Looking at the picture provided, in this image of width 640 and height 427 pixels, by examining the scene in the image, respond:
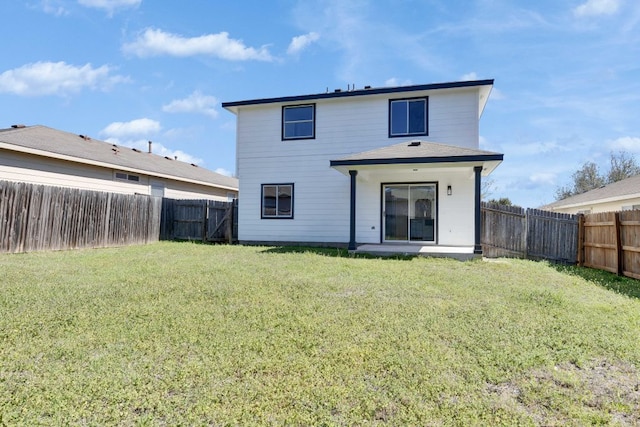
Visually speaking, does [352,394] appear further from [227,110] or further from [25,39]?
[25,39]

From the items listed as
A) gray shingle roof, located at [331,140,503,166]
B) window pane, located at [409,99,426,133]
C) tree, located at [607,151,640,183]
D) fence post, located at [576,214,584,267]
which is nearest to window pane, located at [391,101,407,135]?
window pane, located at [409,99,426,133]

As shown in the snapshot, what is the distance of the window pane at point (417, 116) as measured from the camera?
12047mm

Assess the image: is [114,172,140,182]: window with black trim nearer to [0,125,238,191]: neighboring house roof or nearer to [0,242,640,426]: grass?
[0,125,238,191]: neighboring house roof

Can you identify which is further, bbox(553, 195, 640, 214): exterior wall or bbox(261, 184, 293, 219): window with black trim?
bbox(553, 195, 640, 214): exterior wall

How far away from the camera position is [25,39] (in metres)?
12.5

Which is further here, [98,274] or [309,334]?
[98,274]

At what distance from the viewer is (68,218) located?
11031 mm

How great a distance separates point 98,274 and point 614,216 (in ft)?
38.3

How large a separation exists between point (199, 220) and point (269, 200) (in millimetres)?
3762

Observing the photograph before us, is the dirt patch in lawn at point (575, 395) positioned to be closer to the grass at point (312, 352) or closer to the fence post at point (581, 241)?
the grass at point (312, 352)

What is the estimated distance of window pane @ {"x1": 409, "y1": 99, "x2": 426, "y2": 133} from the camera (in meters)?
12.0

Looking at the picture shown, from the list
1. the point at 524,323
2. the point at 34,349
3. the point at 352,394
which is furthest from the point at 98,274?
the point at 524,323

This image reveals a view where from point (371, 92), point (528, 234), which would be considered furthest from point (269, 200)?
point (528, 234)

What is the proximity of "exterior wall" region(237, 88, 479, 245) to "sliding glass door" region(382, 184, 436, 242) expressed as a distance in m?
0.30
